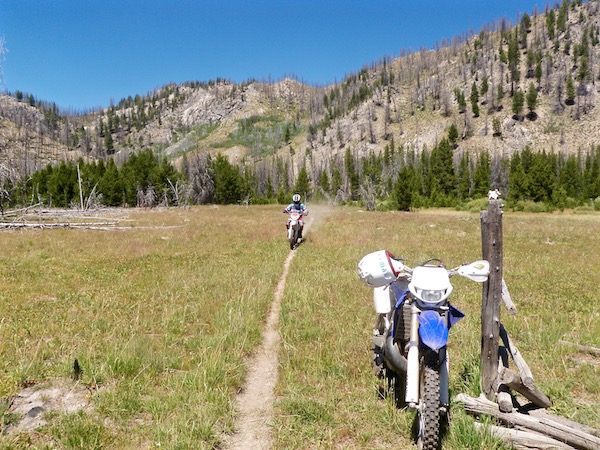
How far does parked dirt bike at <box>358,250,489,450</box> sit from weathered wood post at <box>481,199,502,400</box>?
28 centimetres

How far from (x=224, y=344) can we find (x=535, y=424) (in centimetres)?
483

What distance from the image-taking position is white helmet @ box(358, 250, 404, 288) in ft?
14.7

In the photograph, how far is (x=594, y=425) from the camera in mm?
4457

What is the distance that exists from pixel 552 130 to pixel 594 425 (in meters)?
163

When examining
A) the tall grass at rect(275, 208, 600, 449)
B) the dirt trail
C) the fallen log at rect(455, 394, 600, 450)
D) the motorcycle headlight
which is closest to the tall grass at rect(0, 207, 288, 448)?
the dirt trail

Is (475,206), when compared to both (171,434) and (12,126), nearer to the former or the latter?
(171,434)

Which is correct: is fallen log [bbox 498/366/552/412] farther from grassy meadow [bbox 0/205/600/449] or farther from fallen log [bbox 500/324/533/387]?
grassy meadow [bbox 0/205/600/449]

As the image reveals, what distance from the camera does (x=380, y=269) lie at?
4.48 m

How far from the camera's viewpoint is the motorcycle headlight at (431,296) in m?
3.91

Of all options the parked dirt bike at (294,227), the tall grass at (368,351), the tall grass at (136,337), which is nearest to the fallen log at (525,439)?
the tall grass at (368,351)

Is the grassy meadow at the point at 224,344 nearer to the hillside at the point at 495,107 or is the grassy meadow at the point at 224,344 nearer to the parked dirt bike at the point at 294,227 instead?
the parked dirt bike at the point at 294,227

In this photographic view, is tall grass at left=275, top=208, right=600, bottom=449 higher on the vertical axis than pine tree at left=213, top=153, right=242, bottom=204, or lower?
lower

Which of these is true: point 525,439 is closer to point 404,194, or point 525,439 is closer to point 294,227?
point 294,227

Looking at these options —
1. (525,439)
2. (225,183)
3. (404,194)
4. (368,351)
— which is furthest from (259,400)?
(225,183)
